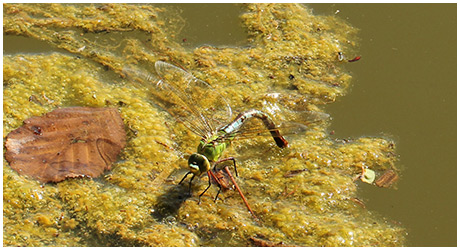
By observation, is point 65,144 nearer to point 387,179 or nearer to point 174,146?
point 174,146

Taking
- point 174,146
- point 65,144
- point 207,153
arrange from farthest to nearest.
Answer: point 174,146 < point 65,144 < point 207,153

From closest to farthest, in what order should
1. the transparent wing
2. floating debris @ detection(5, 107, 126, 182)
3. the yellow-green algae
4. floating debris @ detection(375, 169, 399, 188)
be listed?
the yellow-green algae < floating debris @ detection(5, 107, 126, 182) < floating debris @ detection(375, 169, 399, 188) < the transparent wing

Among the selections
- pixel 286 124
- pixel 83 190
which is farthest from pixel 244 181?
pixel 83 190

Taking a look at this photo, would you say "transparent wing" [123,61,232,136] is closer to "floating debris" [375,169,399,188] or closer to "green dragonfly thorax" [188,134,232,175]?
"green dragonfly thorax" [188,134,232,175]

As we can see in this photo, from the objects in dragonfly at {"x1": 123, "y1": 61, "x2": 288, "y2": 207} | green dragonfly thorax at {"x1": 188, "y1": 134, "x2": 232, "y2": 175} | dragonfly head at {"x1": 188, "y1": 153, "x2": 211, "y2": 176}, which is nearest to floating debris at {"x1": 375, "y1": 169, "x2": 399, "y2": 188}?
dragonfly at {"x1": 123, "y1": 61, "x2": 288, "y2": 207}

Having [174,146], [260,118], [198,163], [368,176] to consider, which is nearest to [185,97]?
[174,146]

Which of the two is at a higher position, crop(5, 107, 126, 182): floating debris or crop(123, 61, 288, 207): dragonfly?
crop(123, 61, 288, 207): dragonfly

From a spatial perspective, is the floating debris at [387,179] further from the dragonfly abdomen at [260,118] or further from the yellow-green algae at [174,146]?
the dragonfly abdomen at [260,118]
